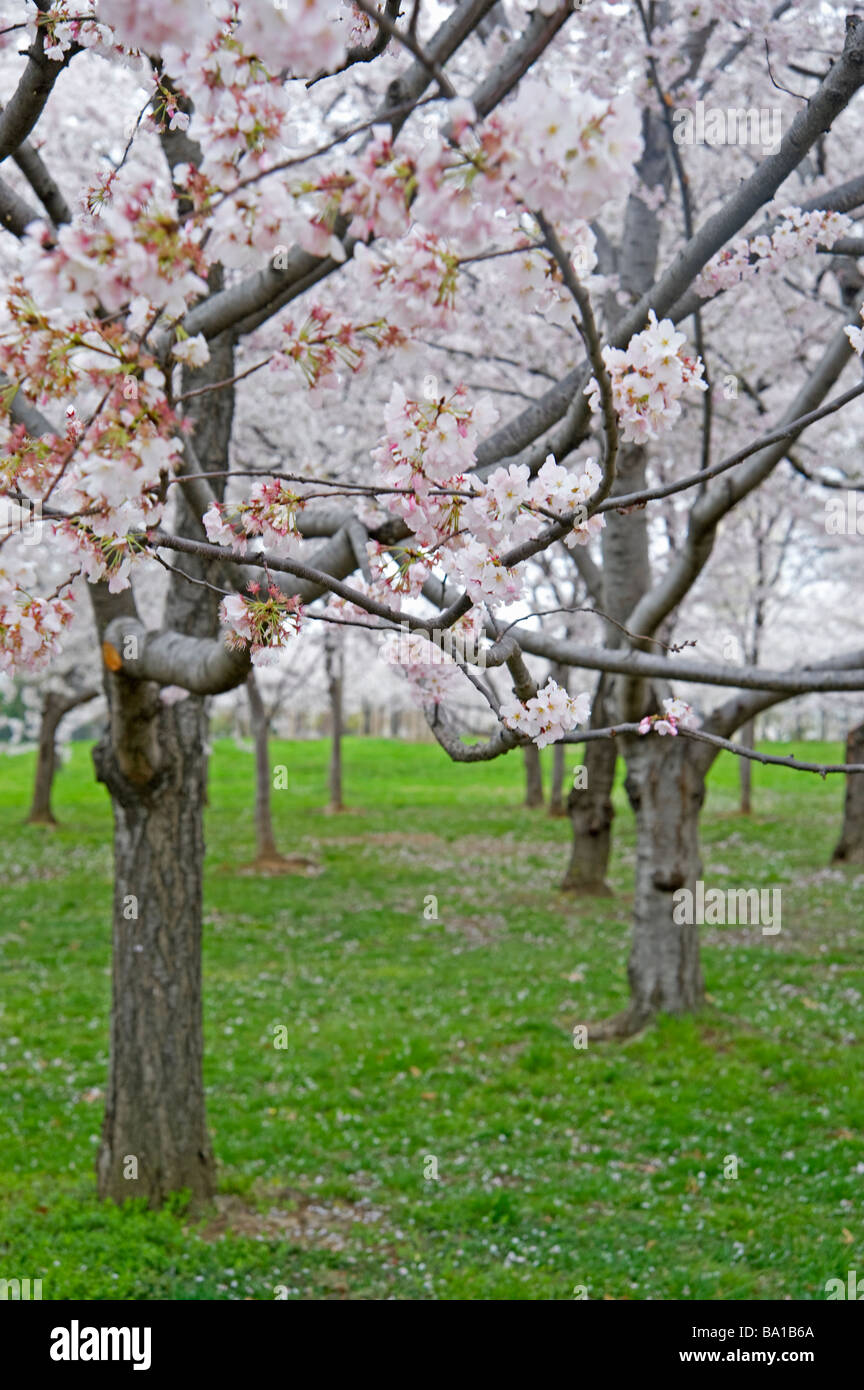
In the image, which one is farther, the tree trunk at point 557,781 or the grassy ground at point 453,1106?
the tree trunk at point 557,781

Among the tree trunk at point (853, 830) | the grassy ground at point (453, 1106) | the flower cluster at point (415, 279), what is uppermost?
the flower cluster at point (415, 279)

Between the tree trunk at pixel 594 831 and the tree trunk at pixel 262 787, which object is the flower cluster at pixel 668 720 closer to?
the tree trunk at pixel 594 831

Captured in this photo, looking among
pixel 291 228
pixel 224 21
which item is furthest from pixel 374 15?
pixel 224 21

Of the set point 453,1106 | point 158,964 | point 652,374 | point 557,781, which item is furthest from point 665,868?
point 557,781

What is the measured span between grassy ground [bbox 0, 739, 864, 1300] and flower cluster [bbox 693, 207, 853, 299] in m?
3.80

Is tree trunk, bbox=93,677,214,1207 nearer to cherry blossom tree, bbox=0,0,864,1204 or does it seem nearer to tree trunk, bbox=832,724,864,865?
cherry blossom tree, bbox=0,0,864,1204

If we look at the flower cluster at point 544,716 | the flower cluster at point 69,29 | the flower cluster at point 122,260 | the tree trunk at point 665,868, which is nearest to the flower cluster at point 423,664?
the flower cluster at point 544,716

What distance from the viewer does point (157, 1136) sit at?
5086 mm

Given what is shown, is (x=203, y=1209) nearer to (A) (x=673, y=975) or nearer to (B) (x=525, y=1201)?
(B) (x=525, y=1201)

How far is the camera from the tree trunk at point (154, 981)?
16.5 feet

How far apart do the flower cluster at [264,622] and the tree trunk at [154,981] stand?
2561mm

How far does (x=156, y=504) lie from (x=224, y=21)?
790mm

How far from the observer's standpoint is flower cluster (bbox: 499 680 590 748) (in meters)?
2.70

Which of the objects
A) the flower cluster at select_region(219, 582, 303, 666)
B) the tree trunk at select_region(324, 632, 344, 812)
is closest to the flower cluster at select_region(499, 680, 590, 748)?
the flower cluster at select_region(219, 582, 303, 666)
